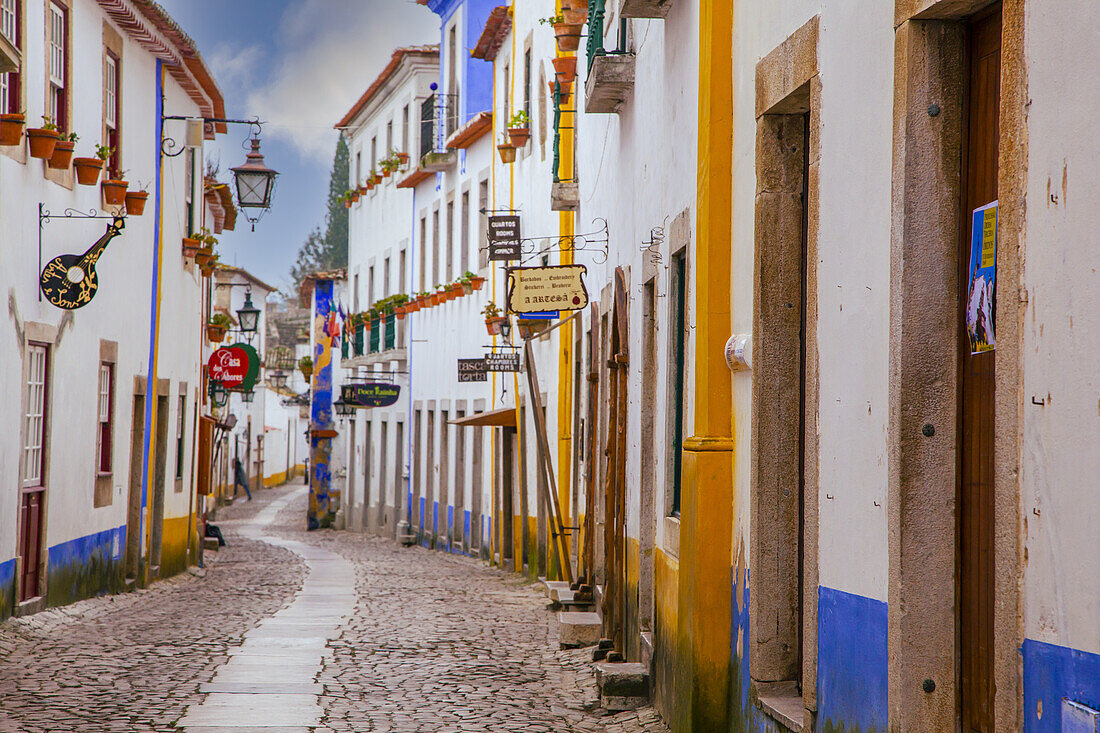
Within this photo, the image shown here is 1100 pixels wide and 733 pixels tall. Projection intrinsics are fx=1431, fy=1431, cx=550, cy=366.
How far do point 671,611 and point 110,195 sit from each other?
31.4 ft

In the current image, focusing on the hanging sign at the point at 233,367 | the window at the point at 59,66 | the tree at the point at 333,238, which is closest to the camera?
the window at the point at 59,66

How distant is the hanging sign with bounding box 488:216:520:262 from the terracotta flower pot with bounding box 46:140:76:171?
5.82 metres

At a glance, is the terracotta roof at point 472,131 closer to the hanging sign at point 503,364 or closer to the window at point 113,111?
the hanging sign at point 503,364

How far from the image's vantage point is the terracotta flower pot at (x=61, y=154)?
13.2 meters

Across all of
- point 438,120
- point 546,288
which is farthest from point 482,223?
point 546,288

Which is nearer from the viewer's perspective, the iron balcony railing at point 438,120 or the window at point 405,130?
the iron balcony railing at point 438,120

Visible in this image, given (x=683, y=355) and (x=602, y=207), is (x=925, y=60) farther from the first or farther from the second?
(x=602, y=207)

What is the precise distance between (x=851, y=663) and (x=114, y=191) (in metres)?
12.2

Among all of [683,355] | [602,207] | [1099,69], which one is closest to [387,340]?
[602,207]

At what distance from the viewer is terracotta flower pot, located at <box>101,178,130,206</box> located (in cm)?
1520

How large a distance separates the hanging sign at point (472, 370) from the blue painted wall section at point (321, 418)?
19732 millimetres

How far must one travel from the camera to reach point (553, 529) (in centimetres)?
1611

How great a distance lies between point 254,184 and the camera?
62.4 feet

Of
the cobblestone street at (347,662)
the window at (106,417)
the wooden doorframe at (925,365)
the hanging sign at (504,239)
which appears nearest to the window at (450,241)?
the hanging sign at (504,239)
